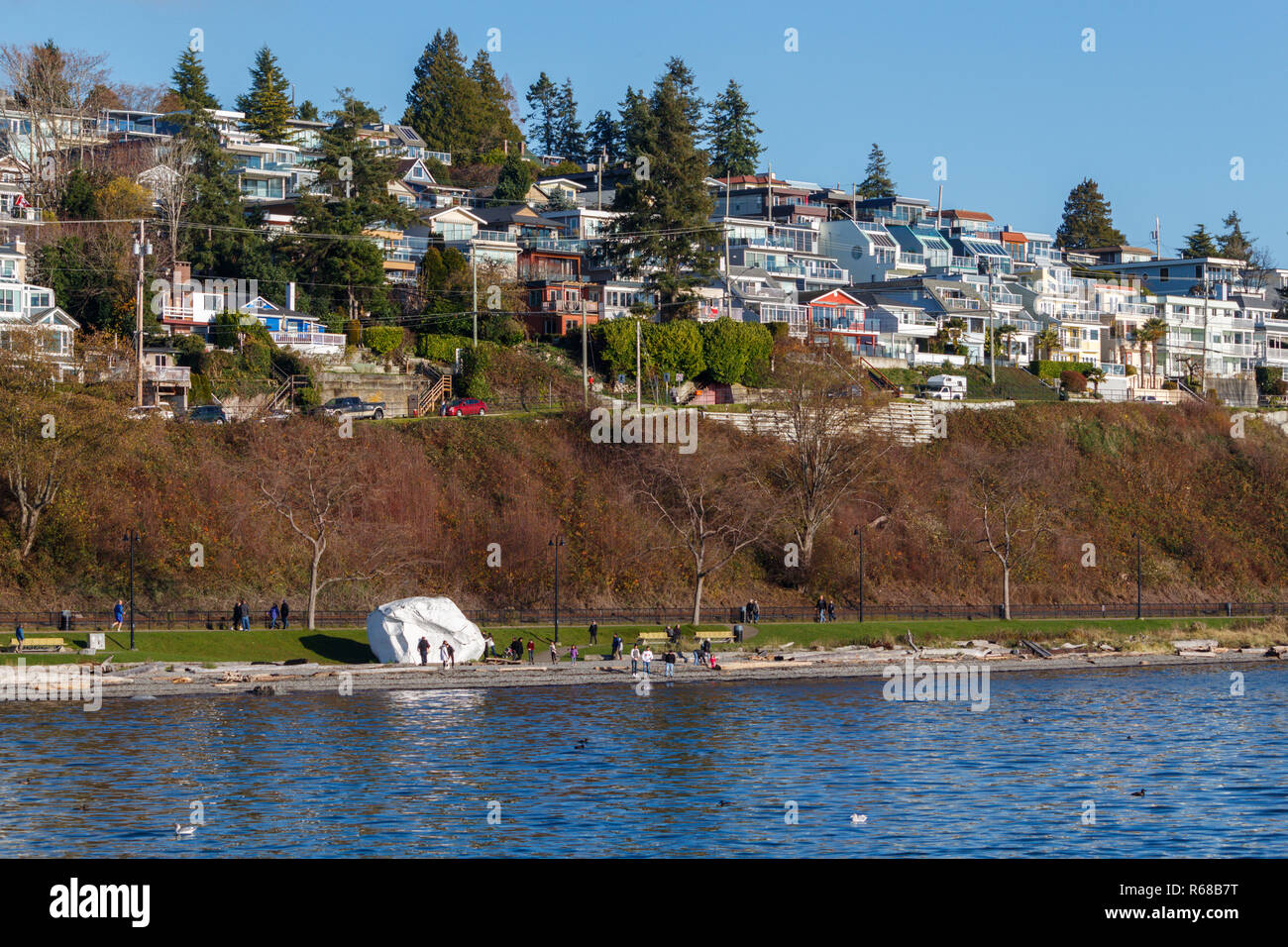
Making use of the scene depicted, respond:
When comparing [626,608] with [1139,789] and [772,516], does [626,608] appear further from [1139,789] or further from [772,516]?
[1139,789]

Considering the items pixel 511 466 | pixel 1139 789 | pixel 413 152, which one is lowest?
pixel 1139 789

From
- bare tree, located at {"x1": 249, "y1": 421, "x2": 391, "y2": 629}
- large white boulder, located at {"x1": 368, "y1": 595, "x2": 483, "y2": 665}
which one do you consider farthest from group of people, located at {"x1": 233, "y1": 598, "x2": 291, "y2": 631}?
large white boulder, located at {"x1": 368, "y1": 595, "x2": 483, "y2": 665}

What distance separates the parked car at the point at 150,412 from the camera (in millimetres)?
65144

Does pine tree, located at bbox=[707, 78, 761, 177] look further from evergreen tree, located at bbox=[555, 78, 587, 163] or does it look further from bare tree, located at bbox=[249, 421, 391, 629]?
bare tree, located at bbox=[249, 421, 391, 629]

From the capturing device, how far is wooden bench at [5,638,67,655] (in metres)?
47.7

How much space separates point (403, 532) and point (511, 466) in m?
8.43

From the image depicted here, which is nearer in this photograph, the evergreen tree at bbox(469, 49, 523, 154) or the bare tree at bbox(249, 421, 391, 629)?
the bare tree at bbox(249, 421, 391, 629)

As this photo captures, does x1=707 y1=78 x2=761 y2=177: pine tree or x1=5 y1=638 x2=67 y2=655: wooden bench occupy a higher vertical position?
x1=707 y1=78 x2=761 y2=177: pine tree

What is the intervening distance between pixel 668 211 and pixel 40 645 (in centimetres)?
5491

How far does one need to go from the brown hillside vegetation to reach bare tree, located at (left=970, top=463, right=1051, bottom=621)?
1.40 feet
